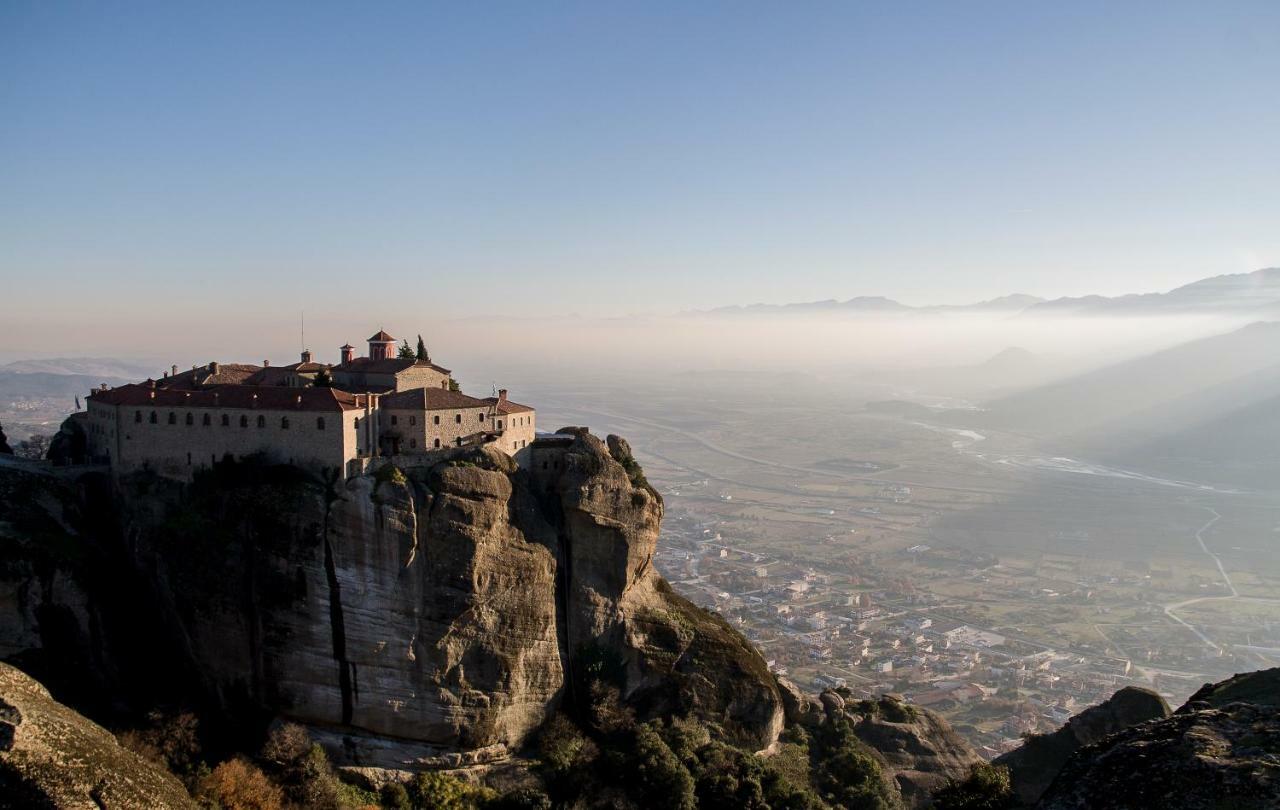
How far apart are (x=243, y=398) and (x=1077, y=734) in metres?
39.0

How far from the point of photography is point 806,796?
33250 millimetres

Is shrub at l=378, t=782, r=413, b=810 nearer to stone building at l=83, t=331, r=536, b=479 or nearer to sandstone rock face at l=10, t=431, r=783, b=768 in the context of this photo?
sandstone rock face at l=10, t=431, r=783, b=768

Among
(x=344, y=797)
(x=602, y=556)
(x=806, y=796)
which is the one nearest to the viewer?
(x=344, y=797)

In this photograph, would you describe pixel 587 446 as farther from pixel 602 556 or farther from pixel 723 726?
pixel 723 726

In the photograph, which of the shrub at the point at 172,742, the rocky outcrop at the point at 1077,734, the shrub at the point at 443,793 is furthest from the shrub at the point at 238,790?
the rocky outcrop at the point at 1077,734

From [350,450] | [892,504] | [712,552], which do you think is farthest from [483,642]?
[892,504]

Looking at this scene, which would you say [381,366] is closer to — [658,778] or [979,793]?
[658,778]

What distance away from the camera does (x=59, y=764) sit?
16469 mm

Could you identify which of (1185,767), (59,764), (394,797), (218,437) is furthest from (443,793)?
(1185,767)

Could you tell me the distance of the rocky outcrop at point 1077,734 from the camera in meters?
35.9

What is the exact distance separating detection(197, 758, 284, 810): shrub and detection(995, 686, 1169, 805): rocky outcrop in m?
28.8

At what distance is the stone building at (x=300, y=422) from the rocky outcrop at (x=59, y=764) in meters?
17.1

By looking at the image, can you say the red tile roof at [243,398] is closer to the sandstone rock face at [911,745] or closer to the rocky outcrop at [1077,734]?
the sandstone rock face at [911,745]

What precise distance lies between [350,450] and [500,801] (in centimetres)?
1519
